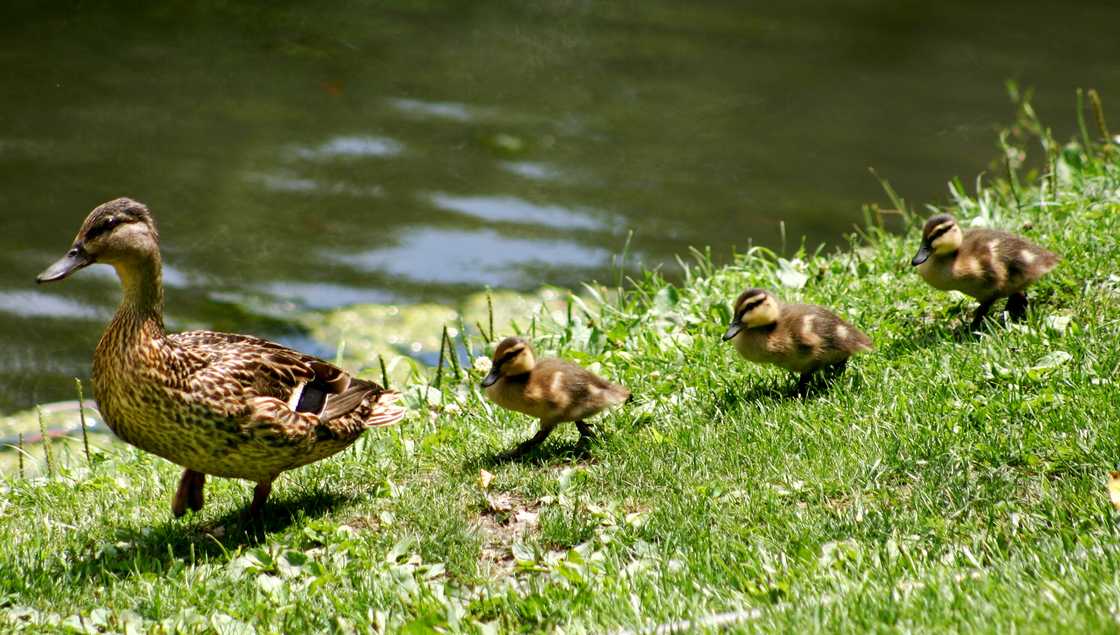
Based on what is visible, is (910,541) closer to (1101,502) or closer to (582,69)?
(1101,502)

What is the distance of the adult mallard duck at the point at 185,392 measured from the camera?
16.7 ft

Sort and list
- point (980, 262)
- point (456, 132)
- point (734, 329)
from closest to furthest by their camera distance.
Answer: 1. point (734, 329)
2. point (980, 262)
3. point (456, 132)

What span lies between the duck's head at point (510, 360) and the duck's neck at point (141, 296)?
1.49 meters

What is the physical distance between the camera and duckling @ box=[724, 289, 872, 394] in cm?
600

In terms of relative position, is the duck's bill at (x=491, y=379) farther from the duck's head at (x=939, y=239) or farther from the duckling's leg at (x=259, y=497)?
the duck's head at (x=939, y=239)

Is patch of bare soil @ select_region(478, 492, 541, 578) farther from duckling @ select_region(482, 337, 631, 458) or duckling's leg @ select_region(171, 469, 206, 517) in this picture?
duckling's leg @ select_region(171, 469, 206, 517)

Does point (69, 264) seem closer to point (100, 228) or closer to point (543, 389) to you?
point (100, 228)

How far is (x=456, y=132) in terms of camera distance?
12.3 metres

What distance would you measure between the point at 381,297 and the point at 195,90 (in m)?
4.21

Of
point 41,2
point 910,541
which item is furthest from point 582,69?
point 910,541

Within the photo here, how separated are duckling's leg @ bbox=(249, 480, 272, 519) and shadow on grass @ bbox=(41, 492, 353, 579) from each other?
0.09 ft

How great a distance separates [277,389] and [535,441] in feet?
4.16

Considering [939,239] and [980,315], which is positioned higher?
[939,239]

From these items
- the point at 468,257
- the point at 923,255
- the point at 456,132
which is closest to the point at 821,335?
the point at 923,255
